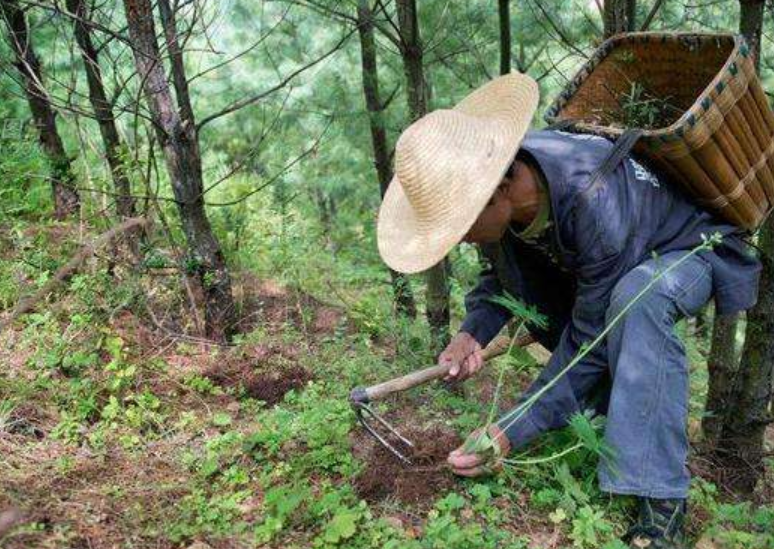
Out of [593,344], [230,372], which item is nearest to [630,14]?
[593,344]

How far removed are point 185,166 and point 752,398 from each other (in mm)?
3220

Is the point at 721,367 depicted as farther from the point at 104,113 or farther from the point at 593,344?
the point at 104,113

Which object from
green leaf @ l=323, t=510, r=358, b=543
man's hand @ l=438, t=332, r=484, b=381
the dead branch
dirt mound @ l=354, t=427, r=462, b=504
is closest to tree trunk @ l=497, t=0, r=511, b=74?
man's hand @ l=438, t=332, r=484, b=381

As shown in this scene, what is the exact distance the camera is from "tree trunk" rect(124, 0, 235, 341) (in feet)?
11.4

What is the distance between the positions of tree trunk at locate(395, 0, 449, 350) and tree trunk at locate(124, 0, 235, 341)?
124 centimetres

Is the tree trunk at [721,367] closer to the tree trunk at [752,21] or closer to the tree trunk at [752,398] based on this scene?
the tree trunk at [752,398]

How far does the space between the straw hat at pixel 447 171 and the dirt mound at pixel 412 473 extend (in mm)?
805

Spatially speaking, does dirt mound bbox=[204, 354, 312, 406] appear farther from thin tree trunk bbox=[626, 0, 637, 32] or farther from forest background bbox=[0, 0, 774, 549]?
thin tree trunk bbox=[626, 0, 637, 32]

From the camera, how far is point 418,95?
427cm

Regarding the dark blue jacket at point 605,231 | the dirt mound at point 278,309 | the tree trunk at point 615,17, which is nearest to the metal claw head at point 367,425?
the dark blue jacket at point 605,231

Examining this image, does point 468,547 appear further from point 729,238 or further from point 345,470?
point 729,238

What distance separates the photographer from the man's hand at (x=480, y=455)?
263 cm

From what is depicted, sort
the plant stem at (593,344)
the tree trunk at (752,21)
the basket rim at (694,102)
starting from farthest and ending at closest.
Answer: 1. the tree trunk at (752,21)
2. the basket rim at (694,102)
3. the plant stem at (593,344)

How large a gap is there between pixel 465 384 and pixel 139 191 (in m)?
2.94
